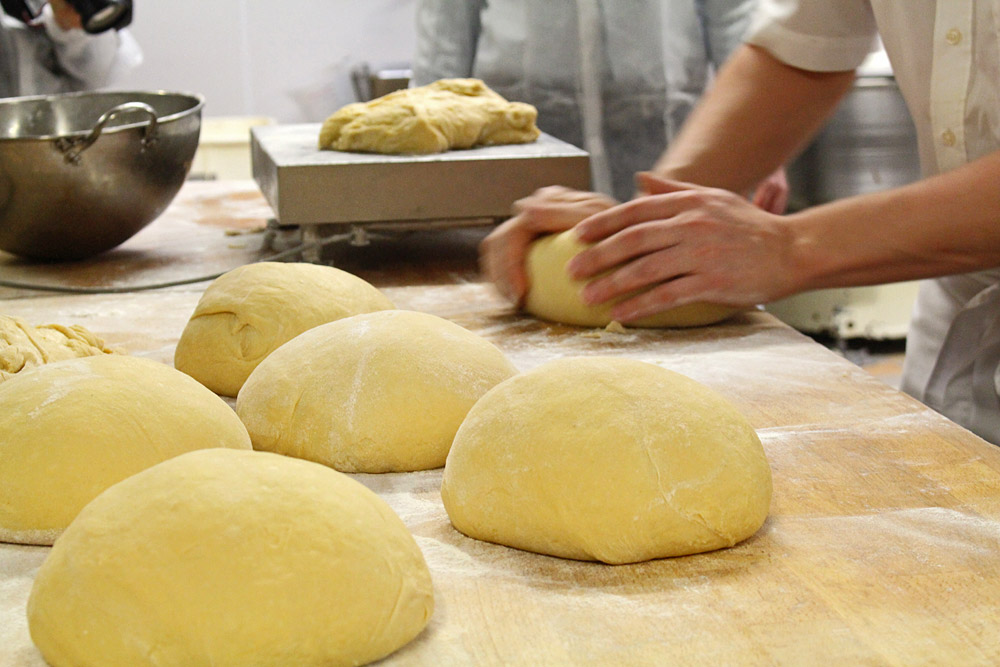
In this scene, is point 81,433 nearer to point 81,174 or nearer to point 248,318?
point 248,318

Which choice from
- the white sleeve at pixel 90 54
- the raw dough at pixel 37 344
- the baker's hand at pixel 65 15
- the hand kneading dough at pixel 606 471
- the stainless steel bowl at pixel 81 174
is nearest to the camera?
the hand kneading dough at pixel 606 471

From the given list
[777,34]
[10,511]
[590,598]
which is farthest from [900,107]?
[10,511]

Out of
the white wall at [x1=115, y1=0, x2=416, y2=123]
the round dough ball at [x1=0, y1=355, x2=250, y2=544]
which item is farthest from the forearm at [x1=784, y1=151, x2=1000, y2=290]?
the white wall at [x1=115, y1=0, x2=416, y2=123]

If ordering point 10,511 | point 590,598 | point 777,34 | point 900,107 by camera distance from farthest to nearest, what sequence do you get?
1. point 900,107
2. point 777,34
3. point 10,511
4. point 590,598

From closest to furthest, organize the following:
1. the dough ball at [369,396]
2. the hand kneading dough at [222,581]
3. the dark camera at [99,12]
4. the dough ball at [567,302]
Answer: the hand kneading dough at [222,581] < the dough ball at [369,396] < the dough ball at [567,302] < the dark camera at [99,12]

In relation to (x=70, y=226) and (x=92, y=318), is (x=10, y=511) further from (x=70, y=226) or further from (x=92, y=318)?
(x=70, y=226)

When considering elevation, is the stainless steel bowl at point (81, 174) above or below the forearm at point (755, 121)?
below

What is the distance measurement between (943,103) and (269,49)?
4735mm

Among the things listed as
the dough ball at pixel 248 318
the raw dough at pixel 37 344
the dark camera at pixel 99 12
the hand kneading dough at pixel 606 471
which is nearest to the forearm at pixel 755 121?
the dough ball at pixel 248 318

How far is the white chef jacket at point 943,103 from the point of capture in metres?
1.71

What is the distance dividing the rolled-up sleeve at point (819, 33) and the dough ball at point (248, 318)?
1.11 meters

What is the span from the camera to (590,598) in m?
0.99

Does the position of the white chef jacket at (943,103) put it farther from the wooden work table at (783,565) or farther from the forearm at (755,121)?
the wooden work table at (783,565)

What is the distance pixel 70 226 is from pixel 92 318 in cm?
41
